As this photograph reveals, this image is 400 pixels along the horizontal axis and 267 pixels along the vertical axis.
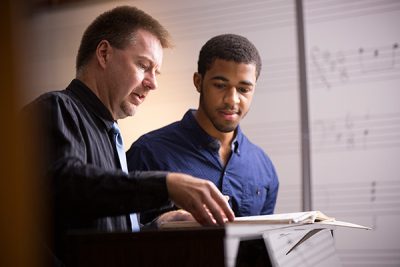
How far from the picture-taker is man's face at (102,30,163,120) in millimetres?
1312

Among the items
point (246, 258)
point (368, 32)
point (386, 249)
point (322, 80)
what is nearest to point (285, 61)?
point (322, 80)

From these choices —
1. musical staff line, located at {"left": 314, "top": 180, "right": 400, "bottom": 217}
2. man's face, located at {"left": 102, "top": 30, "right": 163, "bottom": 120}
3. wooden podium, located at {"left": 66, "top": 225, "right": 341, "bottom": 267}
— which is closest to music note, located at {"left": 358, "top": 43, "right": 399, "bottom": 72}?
musical staff line, located at {"left": 314, "top": 180, "right": 400, "bottom": 217}

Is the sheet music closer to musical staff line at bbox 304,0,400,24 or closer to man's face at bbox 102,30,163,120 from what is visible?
musical staff line at bbox 304,0,400,24

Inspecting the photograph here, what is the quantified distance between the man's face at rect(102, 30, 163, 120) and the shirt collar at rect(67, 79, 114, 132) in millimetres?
107

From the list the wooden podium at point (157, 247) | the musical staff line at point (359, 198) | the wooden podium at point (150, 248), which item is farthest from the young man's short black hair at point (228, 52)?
the wooden podium at point (150, 248)

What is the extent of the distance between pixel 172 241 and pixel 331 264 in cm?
59

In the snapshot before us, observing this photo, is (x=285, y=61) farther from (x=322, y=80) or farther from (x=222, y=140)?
(x=222, y=140)

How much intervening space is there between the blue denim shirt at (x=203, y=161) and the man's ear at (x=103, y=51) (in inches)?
18.4

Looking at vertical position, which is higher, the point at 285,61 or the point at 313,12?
the point at 313,12

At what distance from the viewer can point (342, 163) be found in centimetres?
208

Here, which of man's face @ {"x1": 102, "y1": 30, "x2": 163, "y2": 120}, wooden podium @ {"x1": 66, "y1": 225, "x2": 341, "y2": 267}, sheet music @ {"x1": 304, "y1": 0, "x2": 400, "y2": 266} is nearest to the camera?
wooden podium @ {"x1": 66, "y1": 225, "x2": 341, "y2": 267}

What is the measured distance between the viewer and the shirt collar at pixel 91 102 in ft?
3.85

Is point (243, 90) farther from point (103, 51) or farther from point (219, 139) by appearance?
point (103, 51)

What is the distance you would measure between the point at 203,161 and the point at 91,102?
642 mm
